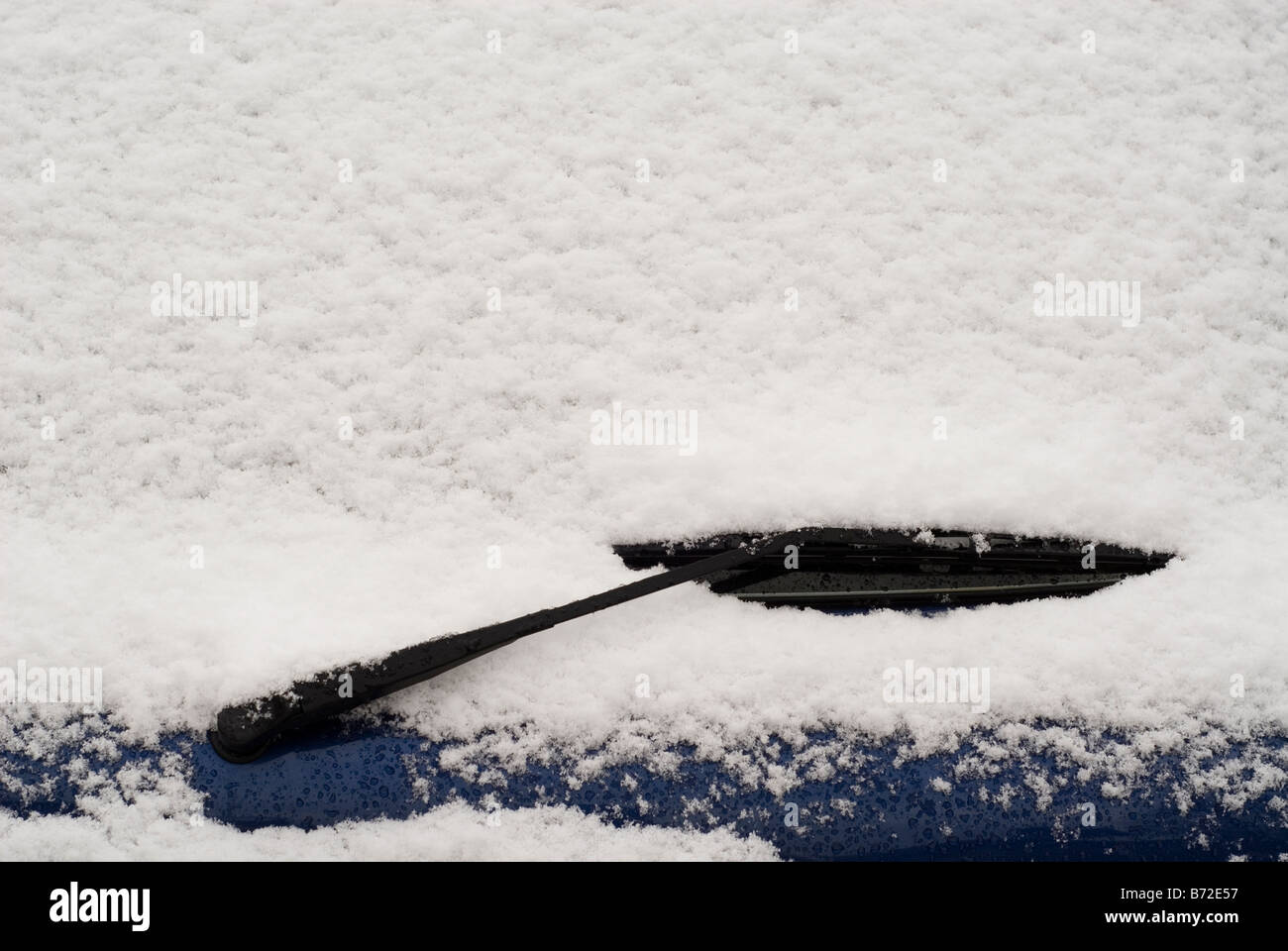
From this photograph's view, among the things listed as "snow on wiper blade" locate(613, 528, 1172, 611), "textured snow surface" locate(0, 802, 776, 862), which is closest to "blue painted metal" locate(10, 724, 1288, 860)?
"textured snow surface" locate(0, 802, 776, 862)

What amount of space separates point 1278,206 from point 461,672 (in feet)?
5.56

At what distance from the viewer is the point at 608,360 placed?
1.60 metres

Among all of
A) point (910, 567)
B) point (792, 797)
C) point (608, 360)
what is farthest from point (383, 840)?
point (910, 567)

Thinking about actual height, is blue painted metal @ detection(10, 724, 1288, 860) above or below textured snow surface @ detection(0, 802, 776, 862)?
above

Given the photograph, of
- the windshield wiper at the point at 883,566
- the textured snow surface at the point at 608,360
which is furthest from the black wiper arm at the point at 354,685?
the windshield wiper at the point at 883,566

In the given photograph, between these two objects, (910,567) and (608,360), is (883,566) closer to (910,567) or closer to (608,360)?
(910,567)

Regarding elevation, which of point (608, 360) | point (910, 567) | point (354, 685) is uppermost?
point (608, 360)

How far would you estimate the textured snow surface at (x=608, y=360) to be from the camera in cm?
150

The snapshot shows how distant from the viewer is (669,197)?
171 centimetres

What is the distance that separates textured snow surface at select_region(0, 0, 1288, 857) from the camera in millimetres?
1498

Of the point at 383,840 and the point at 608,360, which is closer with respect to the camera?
the point at 383,840

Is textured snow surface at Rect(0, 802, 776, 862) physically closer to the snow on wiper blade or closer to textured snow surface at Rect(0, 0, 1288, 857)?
textured snow surface at Rect(0, 0, 1288, 857)

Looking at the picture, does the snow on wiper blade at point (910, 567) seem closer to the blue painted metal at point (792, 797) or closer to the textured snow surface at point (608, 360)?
the textured snow surface at point (608, 360)
